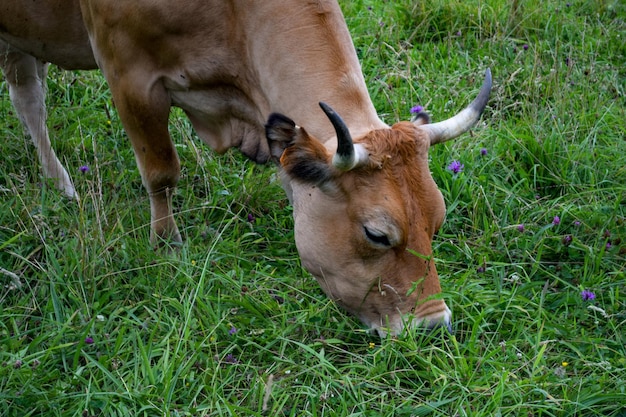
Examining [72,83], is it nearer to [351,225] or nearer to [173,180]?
[173,180]

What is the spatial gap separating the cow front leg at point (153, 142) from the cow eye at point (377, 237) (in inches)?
50.6

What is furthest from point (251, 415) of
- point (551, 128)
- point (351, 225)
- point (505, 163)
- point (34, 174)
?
point (551, 128)

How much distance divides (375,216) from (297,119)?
688 millimetres

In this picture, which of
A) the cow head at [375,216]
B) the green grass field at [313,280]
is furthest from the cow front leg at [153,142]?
the cow head at [375,216]

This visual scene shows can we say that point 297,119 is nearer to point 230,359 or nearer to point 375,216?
point 375,216

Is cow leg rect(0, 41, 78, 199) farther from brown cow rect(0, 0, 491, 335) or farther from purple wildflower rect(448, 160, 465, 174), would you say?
purple wildflower rect(448, 160, 465, 174)

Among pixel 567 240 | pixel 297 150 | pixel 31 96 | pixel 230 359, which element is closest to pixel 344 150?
pixel 297 150

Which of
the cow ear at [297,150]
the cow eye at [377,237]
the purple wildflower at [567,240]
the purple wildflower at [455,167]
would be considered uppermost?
the cow ear at [297,150]

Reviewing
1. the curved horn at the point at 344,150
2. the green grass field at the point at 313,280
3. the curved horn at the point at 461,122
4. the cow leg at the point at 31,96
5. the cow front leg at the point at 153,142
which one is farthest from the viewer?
the cow leg at the point at 31,96

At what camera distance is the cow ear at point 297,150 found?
374cm

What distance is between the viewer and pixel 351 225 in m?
3.89

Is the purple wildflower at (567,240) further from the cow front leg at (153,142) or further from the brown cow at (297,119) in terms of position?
the cow front leg at (153,142)

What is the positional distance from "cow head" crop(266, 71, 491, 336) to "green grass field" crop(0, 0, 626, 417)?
0.56ft

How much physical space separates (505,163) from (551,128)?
1.58 feet
